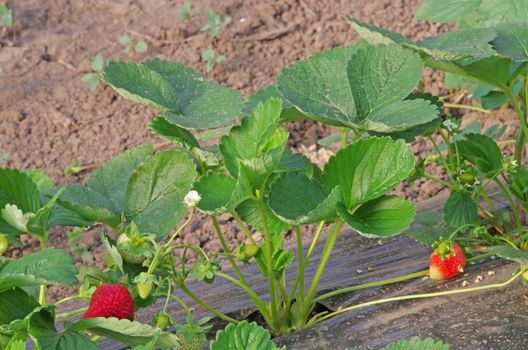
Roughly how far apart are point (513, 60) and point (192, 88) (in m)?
0.62

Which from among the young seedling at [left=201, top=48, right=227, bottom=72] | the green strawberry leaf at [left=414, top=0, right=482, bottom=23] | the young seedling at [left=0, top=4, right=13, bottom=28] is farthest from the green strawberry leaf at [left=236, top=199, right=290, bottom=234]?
the young seedling at [left=0, top=4, right=13, bottom=28]

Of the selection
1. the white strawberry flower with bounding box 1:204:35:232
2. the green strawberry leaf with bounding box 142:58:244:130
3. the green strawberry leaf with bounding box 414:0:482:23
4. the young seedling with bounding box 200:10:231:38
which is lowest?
the young seedling with bounding box 200:10:231:38

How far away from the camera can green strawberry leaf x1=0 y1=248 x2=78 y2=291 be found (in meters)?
1.54

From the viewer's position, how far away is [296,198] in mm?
1724

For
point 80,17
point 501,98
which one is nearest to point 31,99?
point 80,17

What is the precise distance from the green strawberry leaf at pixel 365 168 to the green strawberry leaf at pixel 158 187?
0.27m

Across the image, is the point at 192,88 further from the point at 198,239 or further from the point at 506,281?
the point at 198,239

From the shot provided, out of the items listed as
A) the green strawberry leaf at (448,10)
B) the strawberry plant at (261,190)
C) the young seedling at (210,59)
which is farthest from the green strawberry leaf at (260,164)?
the young seedling at (210,59)

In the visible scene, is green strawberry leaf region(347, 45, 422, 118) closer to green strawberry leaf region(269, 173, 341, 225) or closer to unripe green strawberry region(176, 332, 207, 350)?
green strawberry leaf region(269, 173, 341, 225)

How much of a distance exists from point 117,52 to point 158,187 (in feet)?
6.01

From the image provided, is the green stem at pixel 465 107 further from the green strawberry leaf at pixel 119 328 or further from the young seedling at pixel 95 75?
the green strawberry leaf at pixel 119 328

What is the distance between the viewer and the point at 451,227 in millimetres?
2047

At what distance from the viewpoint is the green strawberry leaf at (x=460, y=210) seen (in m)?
2.03

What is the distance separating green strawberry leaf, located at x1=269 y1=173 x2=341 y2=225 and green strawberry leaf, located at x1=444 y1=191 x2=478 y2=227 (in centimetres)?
37
